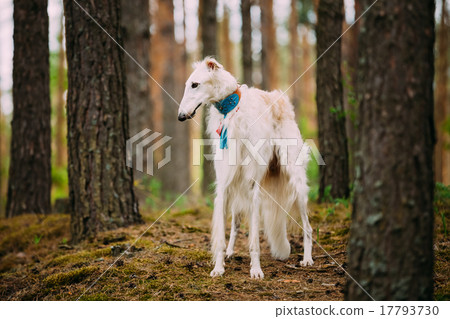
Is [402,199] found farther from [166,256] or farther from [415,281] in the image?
[166,256]

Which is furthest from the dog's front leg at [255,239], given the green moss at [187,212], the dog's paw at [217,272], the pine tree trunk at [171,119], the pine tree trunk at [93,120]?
the pine tree trunk at [171,119]

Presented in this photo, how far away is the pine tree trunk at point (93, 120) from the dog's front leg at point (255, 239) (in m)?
1.99

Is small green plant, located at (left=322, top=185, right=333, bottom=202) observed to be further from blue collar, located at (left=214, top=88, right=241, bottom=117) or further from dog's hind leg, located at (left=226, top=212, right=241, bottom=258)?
blue collar, located at (left=214, top=88, right=241, bottom=117)

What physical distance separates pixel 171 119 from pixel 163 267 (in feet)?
32.9

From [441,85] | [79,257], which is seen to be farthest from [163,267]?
[441,85]

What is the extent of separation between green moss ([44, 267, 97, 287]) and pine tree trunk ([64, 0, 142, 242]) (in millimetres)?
1156

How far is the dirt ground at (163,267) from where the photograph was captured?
10.5ft

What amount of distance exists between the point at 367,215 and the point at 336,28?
182 inches

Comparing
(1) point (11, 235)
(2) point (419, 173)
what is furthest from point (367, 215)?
(1) point (11, 235)

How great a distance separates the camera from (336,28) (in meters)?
6.04

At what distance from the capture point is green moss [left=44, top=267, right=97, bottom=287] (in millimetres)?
3606

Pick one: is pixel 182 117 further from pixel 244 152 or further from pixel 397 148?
pixel 397 148

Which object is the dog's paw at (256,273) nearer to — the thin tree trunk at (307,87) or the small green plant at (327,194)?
the small green plant at (327,194)

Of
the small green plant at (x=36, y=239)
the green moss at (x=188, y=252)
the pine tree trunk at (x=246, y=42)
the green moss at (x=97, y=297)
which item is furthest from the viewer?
the pine tree trunk at (x=246, y=42)
